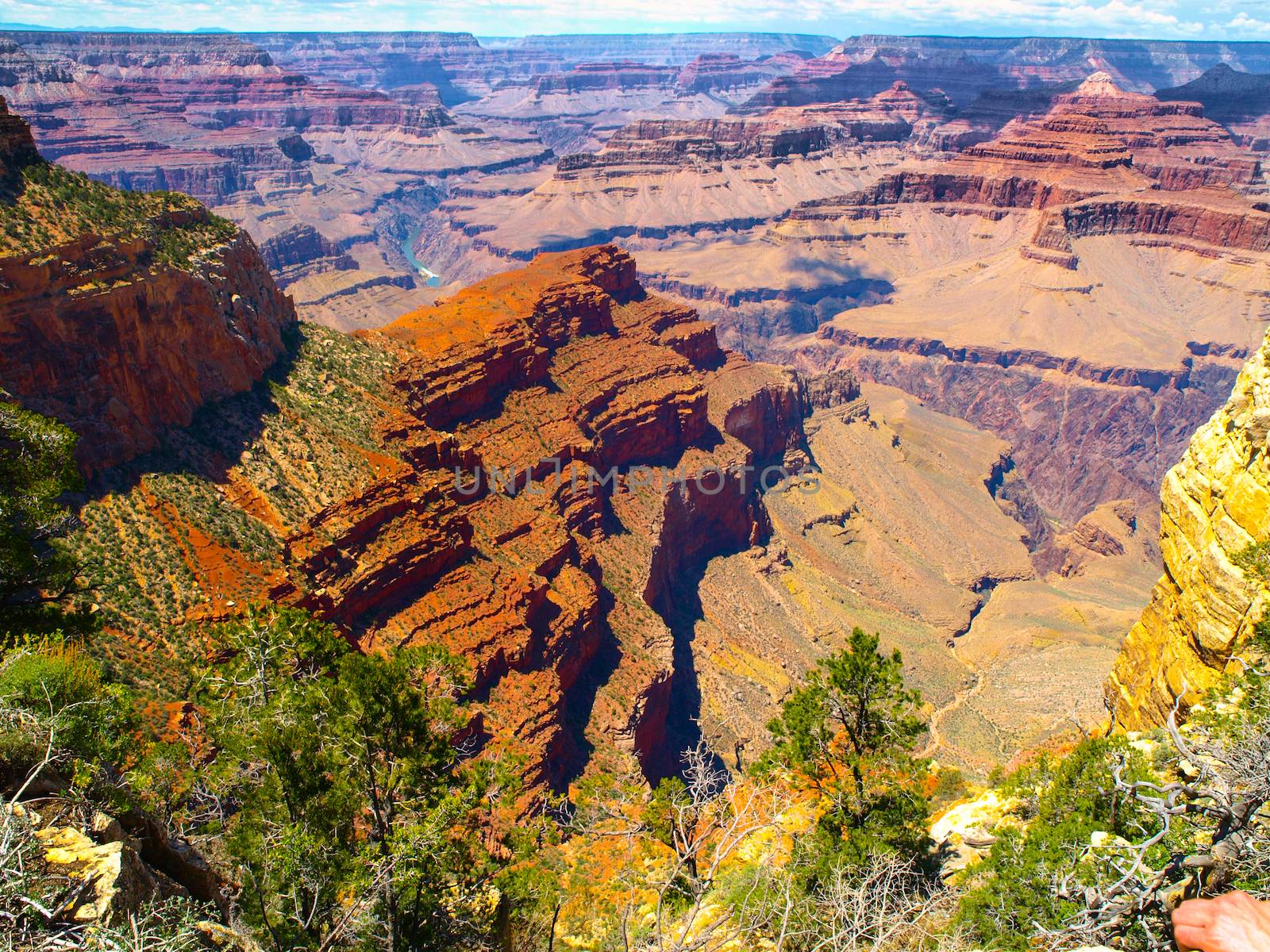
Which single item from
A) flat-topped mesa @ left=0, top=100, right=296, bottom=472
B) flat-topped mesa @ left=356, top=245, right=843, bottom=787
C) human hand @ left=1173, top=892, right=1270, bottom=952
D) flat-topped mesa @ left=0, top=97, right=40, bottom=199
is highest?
flat-topped mesa @ left=0, top=97, right=40, bottom=199

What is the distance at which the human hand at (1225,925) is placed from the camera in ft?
28.2

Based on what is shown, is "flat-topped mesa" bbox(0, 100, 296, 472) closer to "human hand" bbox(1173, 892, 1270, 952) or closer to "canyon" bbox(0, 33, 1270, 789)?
"canyon" bbox(0, 33, 1270, 789)

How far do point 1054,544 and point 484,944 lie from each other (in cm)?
10347

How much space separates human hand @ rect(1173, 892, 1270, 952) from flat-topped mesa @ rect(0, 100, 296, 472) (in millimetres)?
38371

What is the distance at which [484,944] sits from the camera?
67.3ft

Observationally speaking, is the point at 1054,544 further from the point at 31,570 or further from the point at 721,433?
the point at 31,570

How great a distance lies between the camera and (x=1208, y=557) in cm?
2003

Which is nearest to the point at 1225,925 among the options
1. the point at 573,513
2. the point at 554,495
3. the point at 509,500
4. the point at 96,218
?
the point at 96,218

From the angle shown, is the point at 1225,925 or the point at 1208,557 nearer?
the point at 1225,925

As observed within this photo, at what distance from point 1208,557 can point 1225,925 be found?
533 inches

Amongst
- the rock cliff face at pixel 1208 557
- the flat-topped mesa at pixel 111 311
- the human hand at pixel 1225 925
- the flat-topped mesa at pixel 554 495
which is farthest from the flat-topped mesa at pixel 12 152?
the human hand at pixel 1225 925

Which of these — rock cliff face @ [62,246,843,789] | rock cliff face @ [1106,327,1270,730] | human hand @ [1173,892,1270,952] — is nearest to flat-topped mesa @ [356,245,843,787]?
rock cliff face @ [62,246,843,789]

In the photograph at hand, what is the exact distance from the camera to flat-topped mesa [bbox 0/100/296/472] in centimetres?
3459

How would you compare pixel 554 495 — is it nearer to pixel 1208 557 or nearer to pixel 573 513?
pixel 573 513
